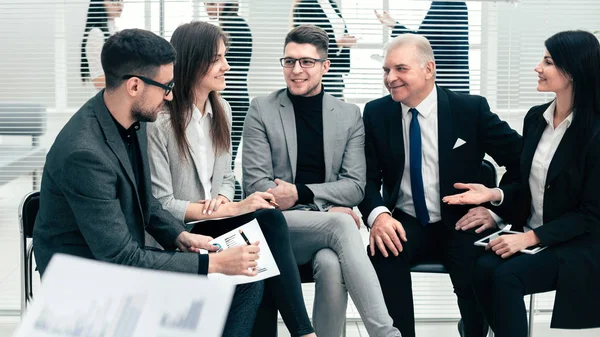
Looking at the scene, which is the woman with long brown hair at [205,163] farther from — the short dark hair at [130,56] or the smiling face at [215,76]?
the short dark hair at [130,56]

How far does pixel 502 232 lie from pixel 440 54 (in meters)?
1.22

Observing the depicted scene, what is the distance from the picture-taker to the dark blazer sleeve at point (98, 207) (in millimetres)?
2258

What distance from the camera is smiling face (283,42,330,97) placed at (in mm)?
3273

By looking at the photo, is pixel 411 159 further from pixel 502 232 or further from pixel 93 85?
pixel 93 85

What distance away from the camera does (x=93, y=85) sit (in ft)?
13.1

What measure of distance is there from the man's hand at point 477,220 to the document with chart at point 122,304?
184cm

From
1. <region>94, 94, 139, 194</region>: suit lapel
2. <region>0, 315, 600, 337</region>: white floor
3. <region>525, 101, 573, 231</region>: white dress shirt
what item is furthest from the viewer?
<region>0, 315, 600, 337</region>: white floor

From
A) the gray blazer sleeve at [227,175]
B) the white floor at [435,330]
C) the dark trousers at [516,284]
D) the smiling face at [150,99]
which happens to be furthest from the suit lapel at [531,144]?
the smiling face at [150,99]

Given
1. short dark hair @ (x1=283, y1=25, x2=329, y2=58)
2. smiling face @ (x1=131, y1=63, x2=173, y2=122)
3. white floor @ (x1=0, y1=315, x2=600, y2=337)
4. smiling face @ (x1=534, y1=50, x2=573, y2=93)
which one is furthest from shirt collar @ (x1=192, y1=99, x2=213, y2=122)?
smiling face @ (x1=534, y1=50, x2=573, y2=93)

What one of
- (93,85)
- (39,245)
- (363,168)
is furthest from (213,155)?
(93,85)

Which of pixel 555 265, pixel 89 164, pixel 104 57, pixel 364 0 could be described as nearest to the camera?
pixel 89 164

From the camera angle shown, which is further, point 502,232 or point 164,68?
point 502,232

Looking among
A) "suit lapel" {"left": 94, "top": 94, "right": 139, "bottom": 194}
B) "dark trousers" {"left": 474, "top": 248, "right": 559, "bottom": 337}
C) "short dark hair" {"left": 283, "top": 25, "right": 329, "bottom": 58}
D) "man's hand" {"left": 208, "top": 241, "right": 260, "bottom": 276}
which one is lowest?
"dark trousers" {"left": 474, "top": 248, "right": 559, "bottom": 337}

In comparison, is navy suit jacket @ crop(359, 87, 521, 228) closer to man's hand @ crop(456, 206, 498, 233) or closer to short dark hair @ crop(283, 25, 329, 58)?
man's hand @ crop(456, 206, 498, 233)
